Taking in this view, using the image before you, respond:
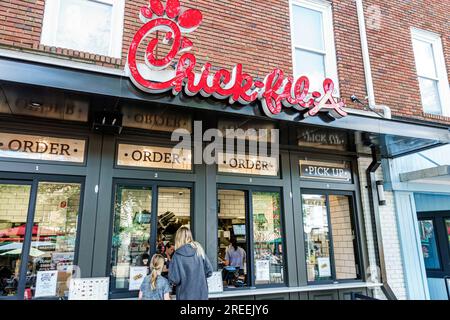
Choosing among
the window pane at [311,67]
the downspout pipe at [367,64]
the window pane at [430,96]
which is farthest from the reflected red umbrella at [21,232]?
the window pane at [430,96]

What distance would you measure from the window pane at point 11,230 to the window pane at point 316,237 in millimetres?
4814

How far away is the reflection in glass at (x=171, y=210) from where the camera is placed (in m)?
5.93

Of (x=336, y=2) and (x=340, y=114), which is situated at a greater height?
(x=336, y=2)

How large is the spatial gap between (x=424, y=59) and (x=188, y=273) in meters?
8.19

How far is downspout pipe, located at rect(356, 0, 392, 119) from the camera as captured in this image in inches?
280

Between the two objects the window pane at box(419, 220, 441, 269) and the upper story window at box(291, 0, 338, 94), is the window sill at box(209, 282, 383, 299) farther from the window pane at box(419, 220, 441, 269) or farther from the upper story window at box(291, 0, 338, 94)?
the upper story window at box(291, 0, 338, 94)

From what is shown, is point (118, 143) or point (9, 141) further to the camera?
point (118, 143)

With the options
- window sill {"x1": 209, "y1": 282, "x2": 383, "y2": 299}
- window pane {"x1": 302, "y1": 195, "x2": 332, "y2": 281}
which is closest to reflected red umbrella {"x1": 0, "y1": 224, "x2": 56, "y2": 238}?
window sill {"x1": 209, "y1": 282, "x2": 383, "y2": 299}

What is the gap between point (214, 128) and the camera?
5562 millimetres

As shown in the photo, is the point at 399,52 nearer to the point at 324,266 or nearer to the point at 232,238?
the point at 324,266

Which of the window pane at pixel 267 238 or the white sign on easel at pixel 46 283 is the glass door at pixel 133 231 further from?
the window pane at pixel 267 238
